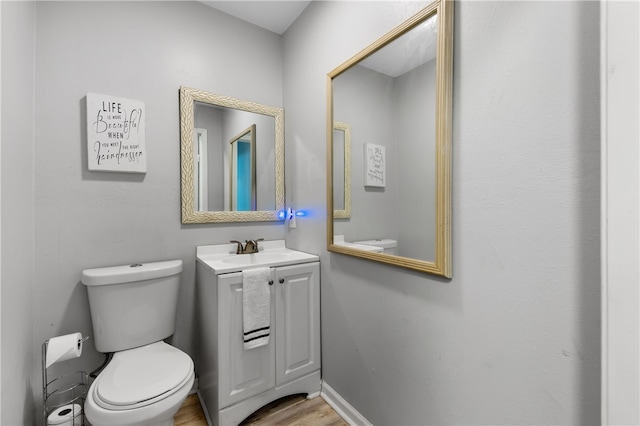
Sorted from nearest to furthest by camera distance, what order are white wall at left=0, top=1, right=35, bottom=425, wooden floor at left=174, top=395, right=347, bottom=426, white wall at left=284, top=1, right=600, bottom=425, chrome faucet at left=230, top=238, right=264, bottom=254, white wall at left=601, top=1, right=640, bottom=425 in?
white wall at left=601, top=1, right=640, bottom=425 < white wall at left=284, top=1, right=600, bottom=425 < white wall at left=0, top=1, right=35, bottom=425 < wooden floor at left=174, top=395, right=347, bottom=426 < chrome faucet at left=230, top=238, right=264, bottom=254

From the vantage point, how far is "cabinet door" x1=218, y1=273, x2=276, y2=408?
1.47 meters

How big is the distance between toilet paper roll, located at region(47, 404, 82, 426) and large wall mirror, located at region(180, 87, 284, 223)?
107 cm

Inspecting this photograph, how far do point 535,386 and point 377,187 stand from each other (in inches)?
38.2

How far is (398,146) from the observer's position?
133 centimetres

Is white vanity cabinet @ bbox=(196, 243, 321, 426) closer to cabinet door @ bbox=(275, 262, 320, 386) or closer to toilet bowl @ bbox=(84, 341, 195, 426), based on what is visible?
cabinet door @ bbox=(275, 262, 320, 386)

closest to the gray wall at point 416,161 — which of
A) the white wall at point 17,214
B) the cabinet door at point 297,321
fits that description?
the cabinet door at point 297,321

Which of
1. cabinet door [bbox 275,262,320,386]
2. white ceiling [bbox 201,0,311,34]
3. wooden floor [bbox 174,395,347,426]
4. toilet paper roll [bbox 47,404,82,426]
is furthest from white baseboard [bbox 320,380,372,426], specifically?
white ceiling [bbox 201,0,311,34]

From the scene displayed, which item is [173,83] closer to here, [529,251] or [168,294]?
[168,294]

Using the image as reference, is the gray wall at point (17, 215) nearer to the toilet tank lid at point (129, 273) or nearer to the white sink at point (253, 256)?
the toilet tank lid at point (129, 273)

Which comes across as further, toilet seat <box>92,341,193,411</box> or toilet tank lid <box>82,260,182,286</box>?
toilet tank lid <box>82,260,182,286</box>

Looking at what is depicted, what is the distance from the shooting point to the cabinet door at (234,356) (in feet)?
4.82

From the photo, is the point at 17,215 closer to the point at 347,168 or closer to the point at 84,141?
the point at 84,141

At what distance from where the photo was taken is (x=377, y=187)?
4.83 feet

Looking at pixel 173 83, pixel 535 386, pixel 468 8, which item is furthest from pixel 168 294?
pixel 468 8
